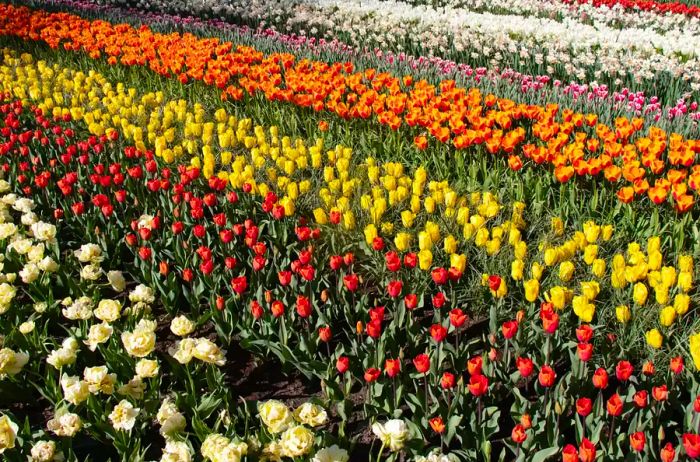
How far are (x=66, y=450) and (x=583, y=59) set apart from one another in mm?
6259

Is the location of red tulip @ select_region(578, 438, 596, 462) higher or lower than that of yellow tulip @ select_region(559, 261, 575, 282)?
lower

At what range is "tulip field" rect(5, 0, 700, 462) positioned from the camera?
224 cm

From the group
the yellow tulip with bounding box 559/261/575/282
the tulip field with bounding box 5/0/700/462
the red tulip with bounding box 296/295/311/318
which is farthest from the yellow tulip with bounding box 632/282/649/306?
the red tulip with bounding box 296/295/311/318

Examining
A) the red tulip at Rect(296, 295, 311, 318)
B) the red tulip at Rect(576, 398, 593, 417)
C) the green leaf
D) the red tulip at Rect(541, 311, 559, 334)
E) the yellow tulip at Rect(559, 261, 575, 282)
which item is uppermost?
the red tulip at Rect(541, 311, 559, 334)

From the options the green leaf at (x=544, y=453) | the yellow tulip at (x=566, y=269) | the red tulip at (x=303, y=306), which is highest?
the yellow tulip at (x=566, y=269)

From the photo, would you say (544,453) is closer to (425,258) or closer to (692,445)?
(692,445)

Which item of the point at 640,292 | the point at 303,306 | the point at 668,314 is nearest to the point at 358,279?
the point at 303,306

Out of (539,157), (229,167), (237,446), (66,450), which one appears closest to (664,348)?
(539,157)

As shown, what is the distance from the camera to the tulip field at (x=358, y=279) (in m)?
2.24

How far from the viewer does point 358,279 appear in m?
3.15

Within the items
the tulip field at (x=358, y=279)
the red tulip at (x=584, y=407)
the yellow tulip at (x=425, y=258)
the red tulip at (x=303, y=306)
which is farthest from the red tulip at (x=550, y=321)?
the red tulip at (x=303, y=306)

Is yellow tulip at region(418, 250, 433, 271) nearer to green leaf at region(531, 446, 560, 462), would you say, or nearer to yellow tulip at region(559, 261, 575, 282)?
yellow tulip at region(559, 261, 575, 282)

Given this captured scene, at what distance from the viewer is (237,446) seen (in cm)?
199

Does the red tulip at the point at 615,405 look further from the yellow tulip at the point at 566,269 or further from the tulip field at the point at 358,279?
the yellow tulip at the point at 566,269
